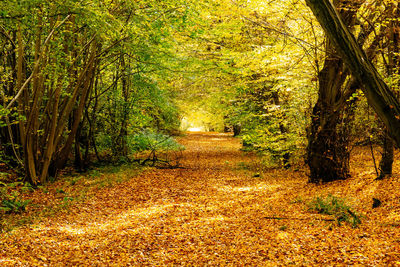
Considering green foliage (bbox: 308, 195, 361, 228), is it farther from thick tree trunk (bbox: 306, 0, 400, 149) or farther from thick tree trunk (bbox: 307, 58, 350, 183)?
thick tree trunk (bbox: 306, 0, 400, 149)

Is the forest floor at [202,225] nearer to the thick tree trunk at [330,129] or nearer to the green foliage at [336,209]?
the green foliage at [336,209]

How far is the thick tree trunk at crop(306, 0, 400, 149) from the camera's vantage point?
12.2 ft

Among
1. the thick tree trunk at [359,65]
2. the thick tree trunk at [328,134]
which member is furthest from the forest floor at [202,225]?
the thick tree trunk at [359,65]

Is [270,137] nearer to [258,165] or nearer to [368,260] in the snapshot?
[258,165]

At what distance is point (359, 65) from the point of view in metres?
3.76

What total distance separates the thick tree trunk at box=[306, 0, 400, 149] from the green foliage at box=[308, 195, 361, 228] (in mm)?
2634

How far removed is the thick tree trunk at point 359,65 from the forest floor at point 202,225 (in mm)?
1974

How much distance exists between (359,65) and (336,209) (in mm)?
3728

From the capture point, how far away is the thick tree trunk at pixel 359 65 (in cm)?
371

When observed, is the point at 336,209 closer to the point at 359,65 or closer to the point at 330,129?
the point at 330,129

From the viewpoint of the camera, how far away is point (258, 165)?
45.8 feet

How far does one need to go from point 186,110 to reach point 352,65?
23708 mm

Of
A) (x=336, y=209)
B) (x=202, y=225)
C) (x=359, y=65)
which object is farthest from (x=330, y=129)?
(x=359, y=65)

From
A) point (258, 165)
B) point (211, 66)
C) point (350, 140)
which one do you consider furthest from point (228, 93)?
point (350, 140)
